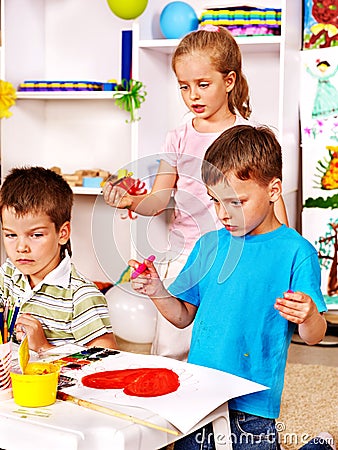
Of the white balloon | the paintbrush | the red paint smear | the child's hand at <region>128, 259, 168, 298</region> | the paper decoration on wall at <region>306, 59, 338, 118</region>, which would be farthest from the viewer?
the paper decoration on wall at <region>306, 59, 338, 118</region>

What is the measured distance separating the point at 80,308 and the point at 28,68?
2090 mm

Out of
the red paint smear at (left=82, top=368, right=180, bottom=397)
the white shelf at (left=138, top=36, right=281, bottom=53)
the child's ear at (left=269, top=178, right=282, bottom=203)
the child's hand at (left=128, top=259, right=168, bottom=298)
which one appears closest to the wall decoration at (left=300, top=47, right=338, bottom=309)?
the white shelf at (left=138, top=36, right=281, bottom=53)

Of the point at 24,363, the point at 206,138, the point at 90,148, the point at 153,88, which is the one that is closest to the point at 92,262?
the point at 90,148

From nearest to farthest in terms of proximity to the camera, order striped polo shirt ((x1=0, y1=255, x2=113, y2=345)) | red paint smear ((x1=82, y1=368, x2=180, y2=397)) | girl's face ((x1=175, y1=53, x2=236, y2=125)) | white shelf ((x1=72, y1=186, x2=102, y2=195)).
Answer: red paint smear ((x1=82, y1=368, x2=180, y2=397)), striped polo shirt ((x1=0, y1=255, x2=113, y2=345)), girl's face ((x1=175, y1=53, x2=236, y2=125)), white shelf ((x1=72, y1=186, x2=102, y2=195))

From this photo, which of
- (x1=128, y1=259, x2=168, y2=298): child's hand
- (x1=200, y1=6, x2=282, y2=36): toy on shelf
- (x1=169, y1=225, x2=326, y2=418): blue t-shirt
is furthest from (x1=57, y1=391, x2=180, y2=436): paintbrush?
(x1=200, y1=6, x2=282, y2=36): toy on shelf

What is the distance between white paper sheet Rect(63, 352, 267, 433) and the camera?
98 cm

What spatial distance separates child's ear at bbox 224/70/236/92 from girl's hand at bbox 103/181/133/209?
648mm

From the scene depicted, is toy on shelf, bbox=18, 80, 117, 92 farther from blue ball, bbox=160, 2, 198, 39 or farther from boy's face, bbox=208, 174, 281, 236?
boy's face, bbox=208, 174, 281, 236

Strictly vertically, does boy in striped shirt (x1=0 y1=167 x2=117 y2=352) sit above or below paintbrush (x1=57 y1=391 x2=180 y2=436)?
above

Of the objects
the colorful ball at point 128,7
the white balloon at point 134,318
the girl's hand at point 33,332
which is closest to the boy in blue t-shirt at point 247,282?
the girl's hand at point 33,332

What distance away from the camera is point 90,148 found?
3457 mm

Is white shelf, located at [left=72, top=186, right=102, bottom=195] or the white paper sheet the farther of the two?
white shelf, located at [left=72, top=186, right=102, bottom=195]

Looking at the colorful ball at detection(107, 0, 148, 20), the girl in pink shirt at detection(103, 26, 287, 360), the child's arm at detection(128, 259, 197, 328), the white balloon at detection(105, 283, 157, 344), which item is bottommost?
the white balloon at detection(105, 283, 157, 344)

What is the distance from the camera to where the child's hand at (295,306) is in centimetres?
113
